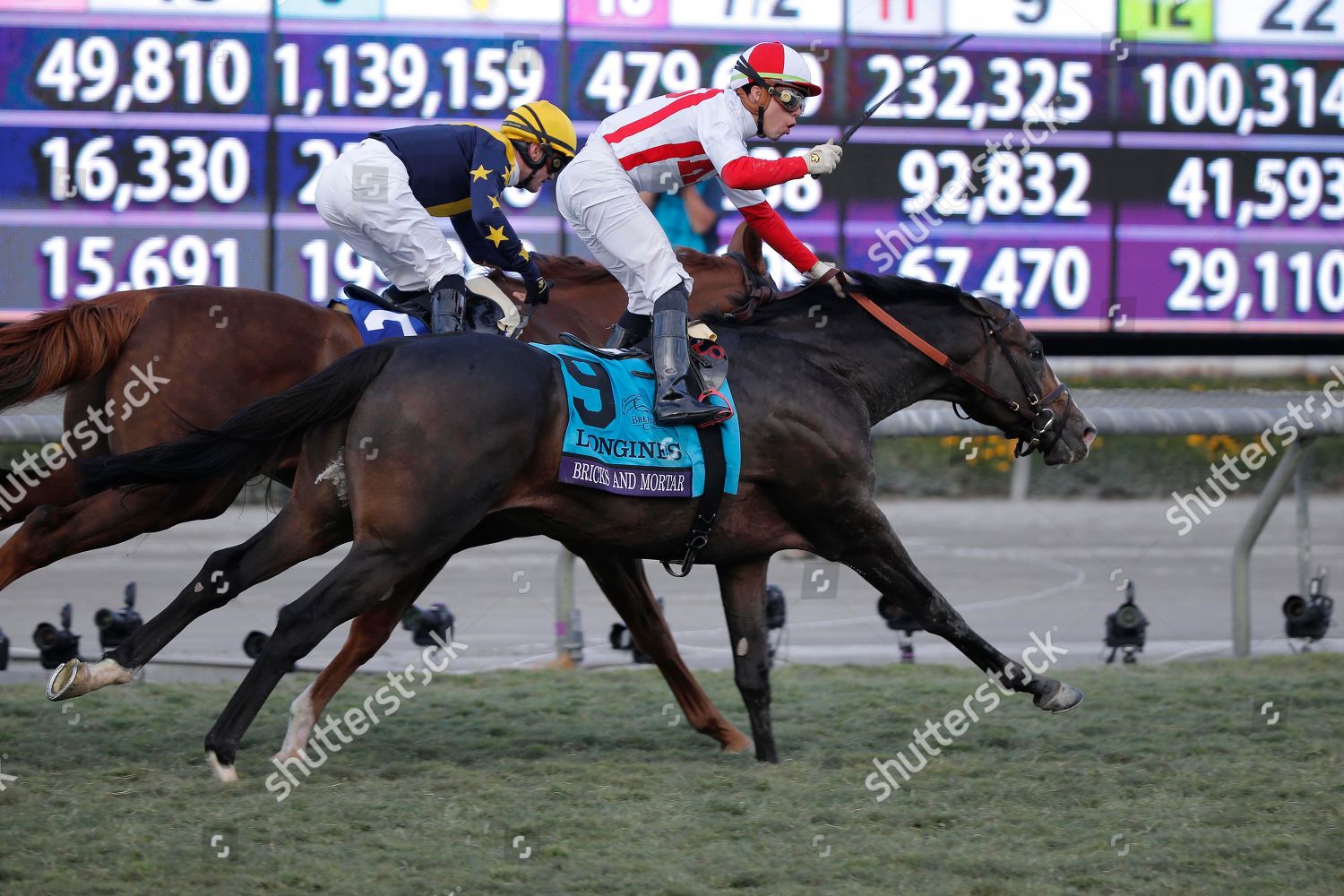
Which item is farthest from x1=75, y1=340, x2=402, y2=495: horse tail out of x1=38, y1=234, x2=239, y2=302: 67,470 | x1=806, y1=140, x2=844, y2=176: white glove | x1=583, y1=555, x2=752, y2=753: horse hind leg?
x1=38, y1=234, x2=239, y2=302: 67,470

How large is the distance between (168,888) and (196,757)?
1.25m

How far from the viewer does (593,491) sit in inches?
162

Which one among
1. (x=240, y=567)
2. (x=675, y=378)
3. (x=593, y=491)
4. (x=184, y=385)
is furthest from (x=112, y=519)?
(x=675, y=378)

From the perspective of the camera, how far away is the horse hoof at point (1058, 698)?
4.46 metres

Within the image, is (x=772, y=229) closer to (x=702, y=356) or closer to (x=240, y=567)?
(x=702, y=356)

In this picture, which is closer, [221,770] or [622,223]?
[221,770]

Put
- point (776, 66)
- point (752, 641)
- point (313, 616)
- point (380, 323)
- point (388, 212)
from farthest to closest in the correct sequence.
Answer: point (388, 212)
point (380, 323)
point (752, 641)
point (776, 66)
point (313, 616)

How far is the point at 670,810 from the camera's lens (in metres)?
3.82

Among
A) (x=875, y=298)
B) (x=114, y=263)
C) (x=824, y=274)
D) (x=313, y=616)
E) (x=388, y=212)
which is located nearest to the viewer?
(x=313, y=616)

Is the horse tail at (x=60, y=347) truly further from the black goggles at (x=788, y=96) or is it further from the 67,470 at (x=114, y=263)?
the 67,470 at (x=114, y=263)

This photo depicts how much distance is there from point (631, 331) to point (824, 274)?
57 cm

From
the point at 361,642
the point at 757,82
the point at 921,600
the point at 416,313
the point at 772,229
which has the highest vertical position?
the point at 757,82

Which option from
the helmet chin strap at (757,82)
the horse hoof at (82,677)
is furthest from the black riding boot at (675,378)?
the horse hoof at (82,677)

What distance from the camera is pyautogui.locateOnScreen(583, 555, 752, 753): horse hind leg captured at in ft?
15.3
